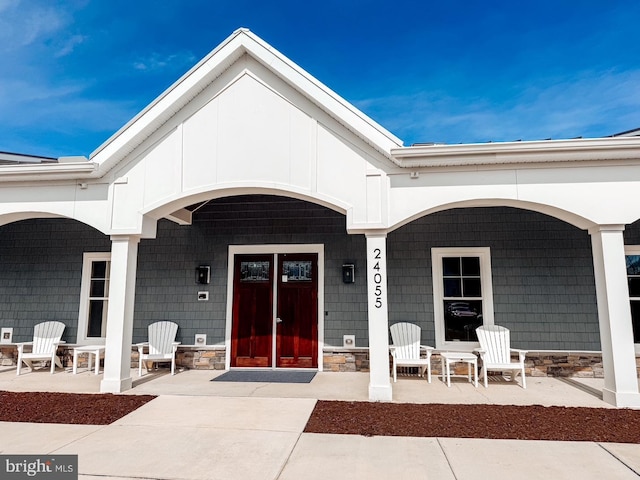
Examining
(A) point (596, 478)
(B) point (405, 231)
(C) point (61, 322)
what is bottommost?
(A) point (596, 478)

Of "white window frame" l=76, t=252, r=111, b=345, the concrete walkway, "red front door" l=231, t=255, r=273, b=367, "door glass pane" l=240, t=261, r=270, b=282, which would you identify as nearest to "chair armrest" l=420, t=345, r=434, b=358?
the concrete walkway

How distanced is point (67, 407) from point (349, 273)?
4773mm

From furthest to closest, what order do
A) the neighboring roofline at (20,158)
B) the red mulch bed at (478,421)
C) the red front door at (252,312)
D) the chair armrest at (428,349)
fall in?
1. the neighboring roofline at (20,158)
2. the red front door at (252,312)
3. the chair armrest at (428,349)
4. the red mulch bed at (478,421)

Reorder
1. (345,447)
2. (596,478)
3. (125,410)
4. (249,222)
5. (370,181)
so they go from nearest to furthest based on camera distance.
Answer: (596,478), (345,447), (125,410), (370,181), (249,222)

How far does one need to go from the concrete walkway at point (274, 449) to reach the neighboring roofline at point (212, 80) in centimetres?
364

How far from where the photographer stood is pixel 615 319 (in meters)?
5.27

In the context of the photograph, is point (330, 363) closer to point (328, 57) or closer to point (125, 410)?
point (125, 410)

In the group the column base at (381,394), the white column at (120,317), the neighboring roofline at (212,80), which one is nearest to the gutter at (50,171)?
the neighboring roofline at (212,80)

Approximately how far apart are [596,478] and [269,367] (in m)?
5.56

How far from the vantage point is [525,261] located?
24.3ft

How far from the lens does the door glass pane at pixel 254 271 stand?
803cm

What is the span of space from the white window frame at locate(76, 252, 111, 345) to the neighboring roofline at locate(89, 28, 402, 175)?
2.89 m

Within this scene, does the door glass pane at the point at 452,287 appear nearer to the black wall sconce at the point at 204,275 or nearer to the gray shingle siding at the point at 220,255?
the gray shingle siding at the point at 220,255

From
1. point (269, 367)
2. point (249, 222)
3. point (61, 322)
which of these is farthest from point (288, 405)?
point (61, 322)
